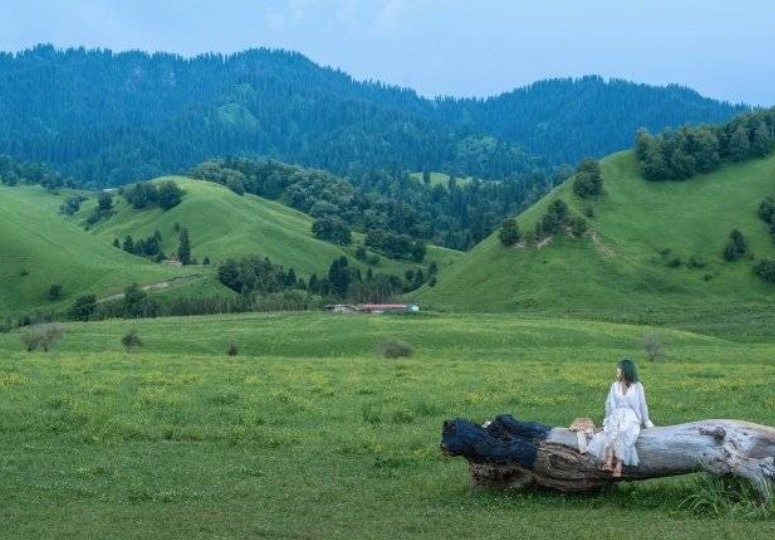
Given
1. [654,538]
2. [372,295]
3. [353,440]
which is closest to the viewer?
[654,538]

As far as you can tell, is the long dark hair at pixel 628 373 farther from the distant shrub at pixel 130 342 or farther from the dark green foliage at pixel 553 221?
the dark green foliage at pixel 553 221

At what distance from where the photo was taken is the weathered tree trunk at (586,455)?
19.8 meters

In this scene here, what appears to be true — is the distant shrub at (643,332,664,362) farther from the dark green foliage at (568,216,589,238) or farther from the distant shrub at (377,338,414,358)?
the dark green foliage at (568,216,589,238)

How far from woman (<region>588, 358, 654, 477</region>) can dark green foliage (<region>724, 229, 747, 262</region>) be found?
151 m

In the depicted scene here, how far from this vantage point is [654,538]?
57.7ft

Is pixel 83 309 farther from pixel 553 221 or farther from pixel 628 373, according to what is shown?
pixel 628 373

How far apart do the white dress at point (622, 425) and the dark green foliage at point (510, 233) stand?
15139 cm

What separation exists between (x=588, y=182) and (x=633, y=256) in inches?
875

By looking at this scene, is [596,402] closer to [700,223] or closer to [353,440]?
[353,440]

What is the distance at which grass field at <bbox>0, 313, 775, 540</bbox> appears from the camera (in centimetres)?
1938

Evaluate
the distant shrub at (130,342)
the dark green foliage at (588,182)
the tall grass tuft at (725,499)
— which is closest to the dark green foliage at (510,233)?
the dark green foliage at (588,182)

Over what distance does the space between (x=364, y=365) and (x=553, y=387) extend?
1487 cm

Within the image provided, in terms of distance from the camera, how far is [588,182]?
181m

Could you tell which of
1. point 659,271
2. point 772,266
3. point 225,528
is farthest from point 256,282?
point 225,528
